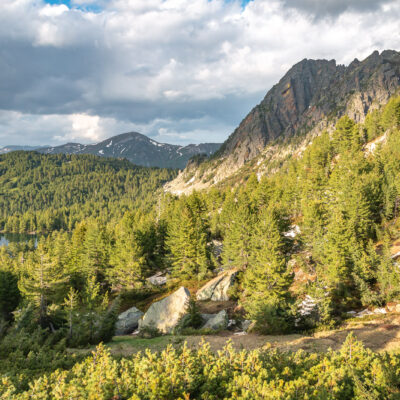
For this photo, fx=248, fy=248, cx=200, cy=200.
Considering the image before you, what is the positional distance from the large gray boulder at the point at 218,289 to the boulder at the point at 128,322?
938 centimetres

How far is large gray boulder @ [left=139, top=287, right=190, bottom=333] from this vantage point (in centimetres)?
2892

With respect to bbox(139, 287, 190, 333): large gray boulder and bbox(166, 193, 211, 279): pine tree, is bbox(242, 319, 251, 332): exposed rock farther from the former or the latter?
bbox(166, 193, 211, 279): pine tree

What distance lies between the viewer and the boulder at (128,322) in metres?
32.3

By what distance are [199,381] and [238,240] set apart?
34.6 metres

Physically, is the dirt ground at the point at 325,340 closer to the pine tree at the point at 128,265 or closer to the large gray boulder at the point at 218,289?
the large gray boulder at the point at 218,289

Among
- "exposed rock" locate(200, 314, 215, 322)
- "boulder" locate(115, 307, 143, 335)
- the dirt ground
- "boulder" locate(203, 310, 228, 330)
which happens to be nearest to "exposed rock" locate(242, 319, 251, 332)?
"boulder" locate(203, 310, 228, 330)

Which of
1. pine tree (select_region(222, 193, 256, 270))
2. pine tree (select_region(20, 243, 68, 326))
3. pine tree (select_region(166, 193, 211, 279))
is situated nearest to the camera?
pine tree (select_region(20, 243, 68, 326))

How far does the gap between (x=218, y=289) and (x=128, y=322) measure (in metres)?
13.6

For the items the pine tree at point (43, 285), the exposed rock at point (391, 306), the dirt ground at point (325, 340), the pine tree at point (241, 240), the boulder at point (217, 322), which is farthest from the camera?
the pine tree at point (241, 240)

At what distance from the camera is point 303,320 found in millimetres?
24031

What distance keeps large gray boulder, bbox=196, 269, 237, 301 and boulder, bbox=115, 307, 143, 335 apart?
30.8ft

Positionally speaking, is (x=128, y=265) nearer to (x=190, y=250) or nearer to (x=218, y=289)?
(x=190, y=250)

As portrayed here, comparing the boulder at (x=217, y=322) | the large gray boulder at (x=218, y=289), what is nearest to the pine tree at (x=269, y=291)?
the boulder at (x=217, y=322)

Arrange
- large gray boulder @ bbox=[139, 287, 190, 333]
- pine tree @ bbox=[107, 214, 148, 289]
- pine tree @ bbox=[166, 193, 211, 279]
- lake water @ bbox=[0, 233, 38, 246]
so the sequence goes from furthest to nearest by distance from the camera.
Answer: lake water @ bbox=[0, 233, 38, 246]
pine tree @ bbox=[107, 214, 148, 289]
pine tree @ bbox=[166, 193, 211, 279]
large gray boulder @ bbox=[139, 287, 190, 333]
